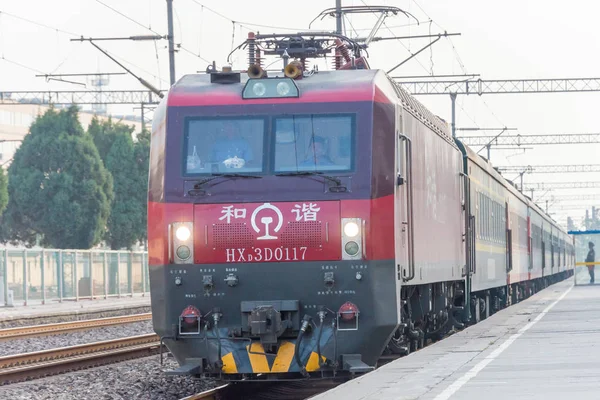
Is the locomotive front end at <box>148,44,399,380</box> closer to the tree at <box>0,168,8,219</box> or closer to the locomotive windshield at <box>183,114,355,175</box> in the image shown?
the locomotive windshield at <box>183,114,355,175</box>

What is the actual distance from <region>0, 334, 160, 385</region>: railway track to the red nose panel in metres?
4.33

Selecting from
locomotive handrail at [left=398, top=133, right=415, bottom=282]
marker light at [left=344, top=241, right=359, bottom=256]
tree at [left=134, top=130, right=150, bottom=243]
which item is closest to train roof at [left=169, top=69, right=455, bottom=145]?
locomotive handrail at [left=398, top=133, right=415, bottom=282]

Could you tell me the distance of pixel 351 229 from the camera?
44.4 feet

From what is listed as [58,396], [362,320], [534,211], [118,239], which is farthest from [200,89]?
[118,239]

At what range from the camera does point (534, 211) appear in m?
47.5

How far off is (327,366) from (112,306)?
89.0 feet

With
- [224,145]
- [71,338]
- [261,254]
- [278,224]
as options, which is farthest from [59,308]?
[278,224]

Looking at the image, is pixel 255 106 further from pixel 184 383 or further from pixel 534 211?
pixel 534 211

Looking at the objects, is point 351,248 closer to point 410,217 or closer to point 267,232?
point 267,232

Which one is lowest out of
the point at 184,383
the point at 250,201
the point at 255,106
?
the point at 184,383

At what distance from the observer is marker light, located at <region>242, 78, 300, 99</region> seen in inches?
557

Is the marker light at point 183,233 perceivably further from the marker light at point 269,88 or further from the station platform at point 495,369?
the station platform at point 495,369

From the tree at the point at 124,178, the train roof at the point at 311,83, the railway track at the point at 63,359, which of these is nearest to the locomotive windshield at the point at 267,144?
the train roof at the point at 311,83

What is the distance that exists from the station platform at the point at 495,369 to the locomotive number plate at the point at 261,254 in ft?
5.10
